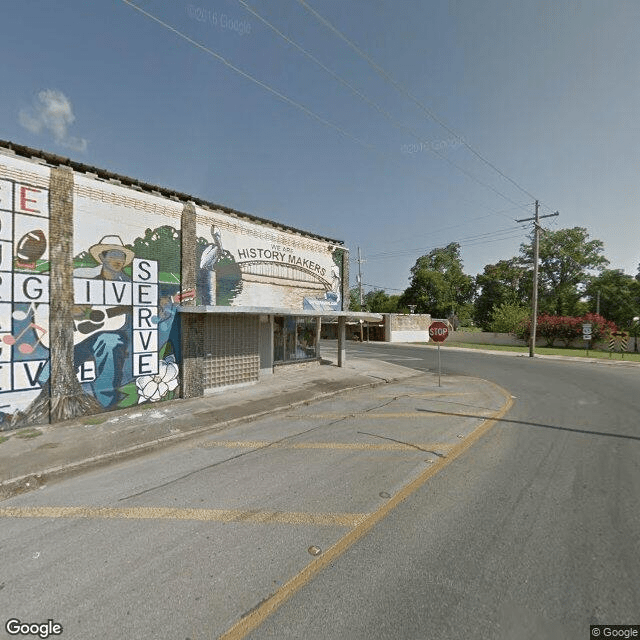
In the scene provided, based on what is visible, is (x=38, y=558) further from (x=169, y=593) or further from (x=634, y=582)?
(x=634, y=582)

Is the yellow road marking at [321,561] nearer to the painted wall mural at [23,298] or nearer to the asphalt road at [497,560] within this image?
the asphalt road at [497,560]

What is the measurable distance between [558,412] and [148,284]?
35.6 feet

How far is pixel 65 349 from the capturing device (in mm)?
7160

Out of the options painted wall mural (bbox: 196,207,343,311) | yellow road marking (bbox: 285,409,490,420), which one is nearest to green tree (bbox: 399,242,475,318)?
painted wall mural (bbox: 196,207,343,311)

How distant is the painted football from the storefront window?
7663 mm

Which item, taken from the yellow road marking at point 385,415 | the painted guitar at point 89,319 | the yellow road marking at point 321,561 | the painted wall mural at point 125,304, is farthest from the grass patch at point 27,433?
the yellow road marking at point 321,561

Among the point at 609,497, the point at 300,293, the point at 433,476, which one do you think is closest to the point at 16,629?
the point at 433,476

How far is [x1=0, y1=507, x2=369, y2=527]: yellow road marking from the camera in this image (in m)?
3.61

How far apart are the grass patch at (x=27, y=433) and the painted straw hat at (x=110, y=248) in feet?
12.6

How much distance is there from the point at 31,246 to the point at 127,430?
4348 millimetres

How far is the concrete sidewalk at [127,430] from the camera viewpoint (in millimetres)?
4984

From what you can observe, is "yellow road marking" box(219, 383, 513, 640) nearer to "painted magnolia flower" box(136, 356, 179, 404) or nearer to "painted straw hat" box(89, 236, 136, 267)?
"painted magnolia flower" box(136, 356, 179, 404)

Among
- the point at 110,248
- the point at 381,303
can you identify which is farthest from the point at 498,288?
the point at 110,248

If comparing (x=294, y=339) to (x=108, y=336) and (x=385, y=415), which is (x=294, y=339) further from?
(x=108, y=336)
